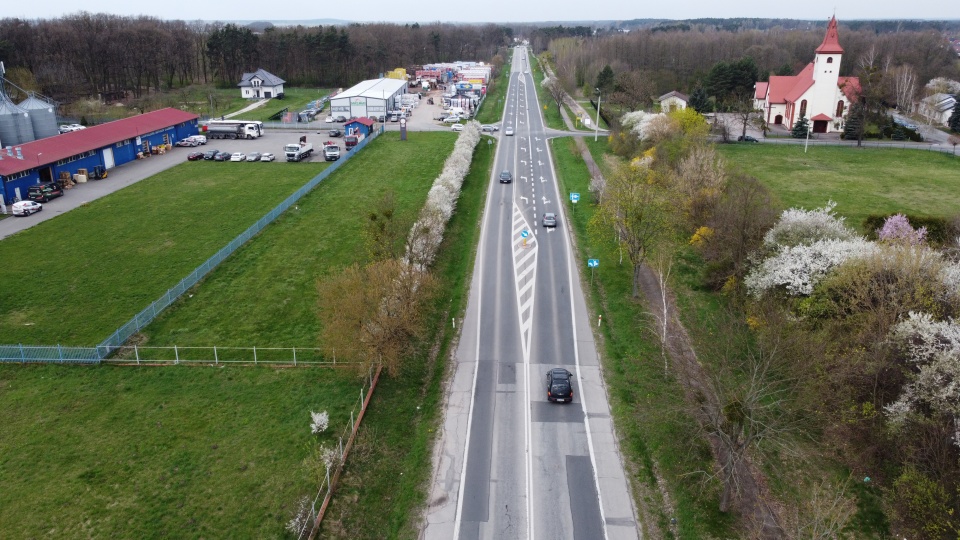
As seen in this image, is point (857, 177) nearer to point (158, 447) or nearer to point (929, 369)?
point (929, 369)

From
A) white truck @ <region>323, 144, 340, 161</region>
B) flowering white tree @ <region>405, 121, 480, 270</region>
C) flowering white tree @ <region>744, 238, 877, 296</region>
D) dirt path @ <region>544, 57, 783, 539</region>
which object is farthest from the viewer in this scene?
white truck @ <region>323, 144, 340, 161</region>

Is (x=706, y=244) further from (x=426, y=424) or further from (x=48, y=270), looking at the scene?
(x=48, y=270)

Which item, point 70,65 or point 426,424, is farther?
point 70,65

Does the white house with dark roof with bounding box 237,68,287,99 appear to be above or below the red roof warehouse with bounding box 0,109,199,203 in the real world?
→ above

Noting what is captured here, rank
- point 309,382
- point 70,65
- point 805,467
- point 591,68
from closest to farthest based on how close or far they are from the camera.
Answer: point 805,467
point 309,382
point 70,65
point 591,68

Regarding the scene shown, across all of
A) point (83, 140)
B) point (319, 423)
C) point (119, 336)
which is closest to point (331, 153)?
point (83, 140)

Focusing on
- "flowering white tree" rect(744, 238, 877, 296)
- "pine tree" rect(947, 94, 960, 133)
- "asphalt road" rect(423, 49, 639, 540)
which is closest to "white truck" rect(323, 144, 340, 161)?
"asphalt road" rect(423, 49, 639, 540)

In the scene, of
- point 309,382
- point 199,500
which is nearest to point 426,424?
point 309,382

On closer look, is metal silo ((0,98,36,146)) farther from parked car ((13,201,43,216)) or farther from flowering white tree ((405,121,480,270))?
flowering white tree ((405,121,480,270))
